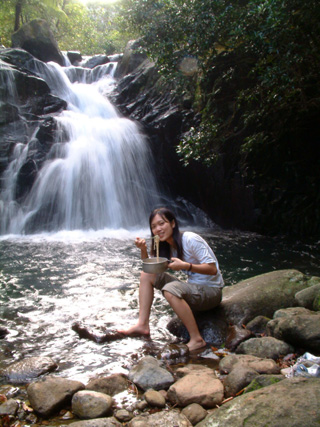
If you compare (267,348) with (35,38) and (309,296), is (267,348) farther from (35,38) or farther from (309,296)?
(35,38)

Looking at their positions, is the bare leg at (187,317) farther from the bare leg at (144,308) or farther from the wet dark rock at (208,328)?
the bare leg at (144,308)

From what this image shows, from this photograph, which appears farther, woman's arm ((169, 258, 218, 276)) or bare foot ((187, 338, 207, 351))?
bare foot ((187, 338, 207, 351))

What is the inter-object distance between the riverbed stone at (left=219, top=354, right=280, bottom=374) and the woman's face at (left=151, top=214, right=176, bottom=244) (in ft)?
4.38

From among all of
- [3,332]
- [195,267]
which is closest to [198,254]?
[195,267]

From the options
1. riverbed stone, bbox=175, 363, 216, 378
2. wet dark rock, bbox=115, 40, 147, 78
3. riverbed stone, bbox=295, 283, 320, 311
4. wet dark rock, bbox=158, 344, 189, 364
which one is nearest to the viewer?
riverbed stone, bbox=175, 363, 216, 378

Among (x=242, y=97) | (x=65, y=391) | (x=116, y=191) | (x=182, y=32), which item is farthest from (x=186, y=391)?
(x=116, y=191)

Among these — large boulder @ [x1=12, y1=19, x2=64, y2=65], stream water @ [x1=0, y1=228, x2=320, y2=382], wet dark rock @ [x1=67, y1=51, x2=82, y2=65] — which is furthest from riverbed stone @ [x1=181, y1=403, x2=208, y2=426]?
wet dark rock @ [x1=67, y1=51, x2=82, y2=65]

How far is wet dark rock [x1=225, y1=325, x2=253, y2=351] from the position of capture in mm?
3475

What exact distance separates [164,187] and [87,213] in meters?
3.69

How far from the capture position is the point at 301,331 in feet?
10.1

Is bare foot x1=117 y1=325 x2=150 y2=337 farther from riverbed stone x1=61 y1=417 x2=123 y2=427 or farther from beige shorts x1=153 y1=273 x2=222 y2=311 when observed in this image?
riverbed stone x1=61 y1=417 x2=123 y2=427

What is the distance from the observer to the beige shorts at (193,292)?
3.58 metres

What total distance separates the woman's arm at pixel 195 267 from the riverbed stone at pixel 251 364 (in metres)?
0.88

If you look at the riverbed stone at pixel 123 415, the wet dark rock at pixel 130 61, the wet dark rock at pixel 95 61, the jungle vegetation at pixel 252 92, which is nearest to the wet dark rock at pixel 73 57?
the wet dark rock at pixel 95 61
